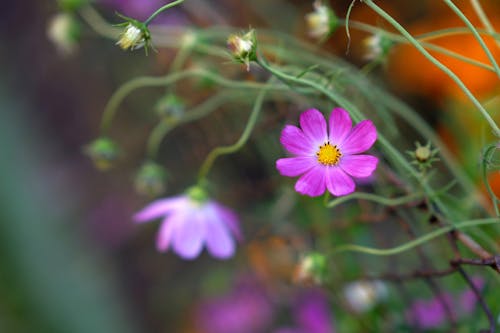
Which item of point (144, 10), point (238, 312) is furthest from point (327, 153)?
point (238, 312)

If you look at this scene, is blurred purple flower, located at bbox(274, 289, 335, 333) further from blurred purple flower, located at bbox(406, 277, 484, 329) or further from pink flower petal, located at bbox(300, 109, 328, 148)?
pink flower petal, located at bbox(300, 109, 328, 148)

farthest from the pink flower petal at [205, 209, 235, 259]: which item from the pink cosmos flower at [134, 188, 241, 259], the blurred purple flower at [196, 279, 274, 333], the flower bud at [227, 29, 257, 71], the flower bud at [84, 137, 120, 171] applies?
the blurred purple flower at [196, 279, 274, 333]

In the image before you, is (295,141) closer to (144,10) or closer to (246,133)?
(246,133)

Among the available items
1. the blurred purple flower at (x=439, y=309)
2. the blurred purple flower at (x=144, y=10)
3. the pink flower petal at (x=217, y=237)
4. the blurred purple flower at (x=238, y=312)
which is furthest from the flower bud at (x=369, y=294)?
the blurred purple flower at (x=144, y=10)

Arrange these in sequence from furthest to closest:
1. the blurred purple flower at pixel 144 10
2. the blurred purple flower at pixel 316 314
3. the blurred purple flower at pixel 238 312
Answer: the blurred purple flower at pixel 238 312
the blurred purple flower at pixel 144 10
the blurred purple flower at pixel 316 314

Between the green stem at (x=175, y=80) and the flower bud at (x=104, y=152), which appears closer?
the green stem at (x=175, y=80)

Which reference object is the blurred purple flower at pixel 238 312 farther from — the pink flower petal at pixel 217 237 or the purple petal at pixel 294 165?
the purple petal at pixel 294 165

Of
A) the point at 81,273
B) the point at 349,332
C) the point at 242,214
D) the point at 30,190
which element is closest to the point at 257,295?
the point at 242,214
